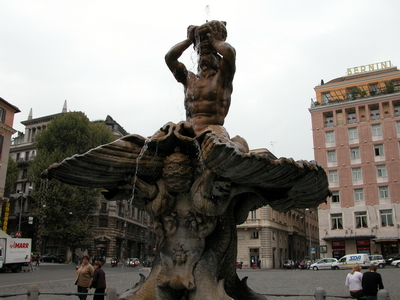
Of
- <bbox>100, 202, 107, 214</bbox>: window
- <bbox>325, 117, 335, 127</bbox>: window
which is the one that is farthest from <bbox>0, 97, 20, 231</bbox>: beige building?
<bbox>325, 117, 335, 127</bbox>: window

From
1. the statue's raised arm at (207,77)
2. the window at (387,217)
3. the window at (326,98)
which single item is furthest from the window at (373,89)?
the statue's raised arm at (207,77)

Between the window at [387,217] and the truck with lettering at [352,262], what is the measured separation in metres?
8.82

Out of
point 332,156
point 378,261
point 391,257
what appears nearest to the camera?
point 378,261

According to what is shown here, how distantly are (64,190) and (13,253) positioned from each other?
9654 mm

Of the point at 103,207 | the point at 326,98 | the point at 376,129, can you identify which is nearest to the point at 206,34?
the point at 376,129

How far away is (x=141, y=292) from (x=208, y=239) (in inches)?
38.1

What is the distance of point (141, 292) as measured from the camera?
4316mm

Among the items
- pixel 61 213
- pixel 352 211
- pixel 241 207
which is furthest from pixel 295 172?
pixel 352 211

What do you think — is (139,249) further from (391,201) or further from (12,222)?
(391,201)

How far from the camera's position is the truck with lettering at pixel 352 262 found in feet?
107

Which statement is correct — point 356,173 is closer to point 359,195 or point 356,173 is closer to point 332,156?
point 359,195

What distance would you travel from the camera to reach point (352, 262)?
33469 millimetres

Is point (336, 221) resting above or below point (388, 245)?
above

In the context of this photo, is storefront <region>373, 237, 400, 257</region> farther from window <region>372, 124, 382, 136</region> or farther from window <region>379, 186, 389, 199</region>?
window <region>372, 124, 382, 136</region>
